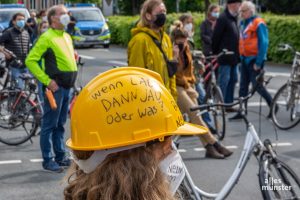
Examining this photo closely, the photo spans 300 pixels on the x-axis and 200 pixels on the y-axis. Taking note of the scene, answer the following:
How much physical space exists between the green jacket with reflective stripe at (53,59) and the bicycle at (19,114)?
2.11m

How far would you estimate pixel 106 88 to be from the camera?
1.98m

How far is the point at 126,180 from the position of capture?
5.95 ft

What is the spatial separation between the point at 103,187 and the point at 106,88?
0.99ft

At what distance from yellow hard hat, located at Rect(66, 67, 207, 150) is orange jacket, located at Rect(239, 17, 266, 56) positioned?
27.7 feet

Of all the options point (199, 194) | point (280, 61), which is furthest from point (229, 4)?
point (280, 61)

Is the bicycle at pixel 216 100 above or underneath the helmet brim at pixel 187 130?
underneath

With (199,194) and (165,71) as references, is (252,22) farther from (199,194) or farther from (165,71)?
(199,194)

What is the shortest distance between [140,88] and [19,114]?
745 centimetres

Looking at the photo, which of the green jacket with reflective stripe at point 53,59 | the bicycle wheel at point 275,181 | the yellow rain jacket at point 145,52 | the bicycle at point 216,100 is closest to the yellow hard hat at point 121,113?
the bicycle wheel at point 275,181

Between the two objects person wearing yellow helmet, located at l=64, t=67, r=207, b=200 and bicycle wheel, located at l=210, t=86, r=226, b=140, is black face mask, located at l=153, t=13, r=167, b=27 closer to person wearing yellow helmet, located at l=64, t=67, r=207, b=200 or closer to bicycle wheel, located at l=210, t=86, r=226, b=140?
bicycle wheel, located at l=210, t=86, r=226, b=140

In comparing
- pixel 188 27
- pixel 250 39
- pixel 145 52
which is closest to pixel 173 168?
pixel 145 52

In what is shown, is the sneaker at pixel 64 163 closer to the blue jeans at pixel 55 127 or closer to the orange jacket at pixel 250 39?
the blue jeans at pixel 55 127

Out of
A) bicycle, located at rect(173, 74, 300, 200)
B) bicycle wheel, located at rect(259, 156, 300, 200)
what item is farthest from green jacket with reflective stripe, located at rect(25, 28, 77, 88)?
bicycle wheel, located at rect(259, 156, 300, 200)

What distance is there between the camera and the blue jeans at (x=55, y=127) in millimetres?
7055
